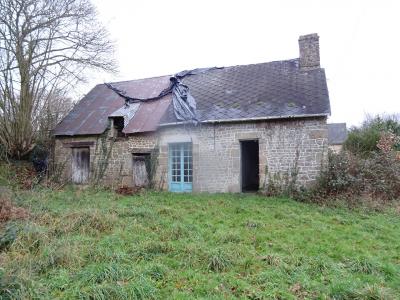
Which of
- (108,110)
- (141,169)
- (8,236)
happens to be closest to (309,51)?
(141,169)

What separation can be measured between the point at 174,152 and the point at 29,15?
8.17 metres

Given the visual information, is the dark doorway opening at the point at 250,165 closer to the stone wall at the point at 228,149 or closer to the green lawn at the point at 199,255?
the stone wall at the point at 228,149

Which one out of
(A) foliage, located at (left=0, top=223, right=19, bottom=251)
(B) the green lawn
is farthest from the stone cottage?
(A) foliage, located at (left=0, top=223, right=19, bottom=251)

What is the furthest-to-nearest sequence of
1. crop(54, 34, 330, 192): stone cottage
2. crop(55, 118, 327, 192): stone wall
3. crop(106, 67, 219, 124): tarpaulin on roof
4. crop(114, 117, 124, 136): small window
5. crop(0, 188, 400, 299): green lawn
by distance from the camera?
crop(114, 117, 124, 136): small window < crop(106, 67, 219, 124): tarpaulin on roof < crop(54, 34, 330, 192): stone cottage < crop(55, 118, 327, 192): stone wall < crop(0, 188, 400, 299): green lawn

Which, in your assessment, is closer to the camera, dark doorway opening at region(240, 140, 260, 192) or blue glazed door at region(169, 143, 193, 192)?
blue glazed door at region(169, 143, 193, 192)

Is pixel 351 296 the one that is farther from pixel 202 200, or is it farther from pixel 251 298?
pixel 202 200

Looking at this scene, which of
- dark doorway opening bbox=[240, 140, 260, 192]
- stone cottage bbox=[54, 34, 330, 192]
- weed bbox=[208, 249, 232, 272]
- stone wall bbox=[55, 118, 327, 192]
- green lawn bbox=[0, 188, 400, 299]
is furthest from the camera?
dark doorway opening bbox=[240, 140, 260, 192]

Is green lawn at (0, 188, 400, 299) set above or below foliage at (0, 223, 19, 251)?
below

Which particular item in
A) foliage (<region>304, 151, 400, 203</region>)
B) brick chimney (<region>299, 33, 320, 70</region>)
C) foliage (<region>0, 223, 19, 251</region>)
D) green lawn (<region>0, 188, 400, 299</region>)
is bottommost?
green lawn (<region>0, 188, 400, 299</region>)

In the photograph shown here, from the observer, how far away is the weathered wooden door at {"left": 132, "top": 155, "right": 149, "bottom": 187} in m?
12.7

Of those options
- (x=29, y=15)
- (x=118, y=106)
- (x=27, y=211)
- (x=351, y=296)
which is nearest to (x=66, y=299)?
(x=351, y=296)

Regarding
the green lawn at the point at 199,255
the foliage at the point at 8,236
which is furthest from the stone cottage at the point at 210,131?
the foliage at the point at 8,236

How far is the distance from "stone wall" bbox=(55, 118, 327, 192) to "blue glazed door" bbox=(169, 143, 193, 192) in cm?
27

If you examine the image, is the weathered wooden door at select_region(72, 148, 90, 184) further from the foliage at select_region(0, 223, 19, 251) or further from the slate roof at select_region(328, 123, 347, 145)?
the slate roof at select_region(328, 123, 347, 145)
